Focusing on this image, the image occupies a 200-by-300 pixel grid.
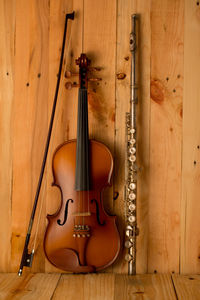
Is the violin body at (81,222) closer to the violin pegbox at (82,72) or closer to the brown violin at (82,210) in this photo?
the brown violin at (82,210)

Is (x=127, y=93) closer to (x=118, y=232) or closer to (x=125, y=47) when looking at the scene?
(x=125, y=47)

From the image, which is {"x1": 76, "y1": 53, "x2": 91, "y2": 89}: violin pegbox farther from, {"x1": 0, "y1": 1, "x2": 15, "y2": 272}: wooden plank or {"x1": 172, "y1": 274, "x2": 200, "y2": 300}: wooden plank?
{"x1": 172, "y1": 274, "x2": 200, "y2": 300}: wooden plank

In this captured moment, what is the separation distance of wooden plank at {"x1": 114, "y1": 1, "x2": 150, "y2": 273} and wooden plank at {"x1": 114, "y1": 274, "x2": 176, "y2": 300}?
0.21 m

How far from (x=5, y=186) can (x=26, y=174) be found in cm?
14

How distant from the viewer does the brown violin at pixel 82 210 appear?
169cm

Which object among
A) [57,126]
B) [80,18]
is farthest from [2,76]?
[80,18]

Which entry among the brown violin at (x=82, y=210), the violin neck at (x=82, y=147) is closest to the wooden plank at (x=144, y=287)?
the brown violin at (x=82, y=210)

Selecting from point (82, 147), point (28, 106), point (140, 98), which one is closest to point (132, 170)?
point (82, 147)

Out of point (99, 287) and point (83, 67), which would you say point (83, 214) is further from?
point (83, 67)

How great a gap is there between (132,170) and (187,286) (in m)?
0.63

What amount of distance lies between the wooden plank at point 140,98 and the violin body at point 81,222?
0.17 metres

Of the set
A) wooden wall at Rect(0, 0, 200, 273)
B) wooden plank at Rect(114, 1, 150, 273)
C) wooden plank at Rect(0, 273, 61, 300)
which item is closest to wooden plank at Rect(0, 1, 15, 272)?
wooden wall at Rect(0, 0, 200, 273)

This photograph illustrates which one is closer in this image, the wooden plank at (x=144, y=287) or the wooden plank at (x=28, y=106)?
the wooden plank at (x=144, y=287)

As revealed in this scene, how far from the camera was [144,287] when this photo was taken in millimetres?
1652
